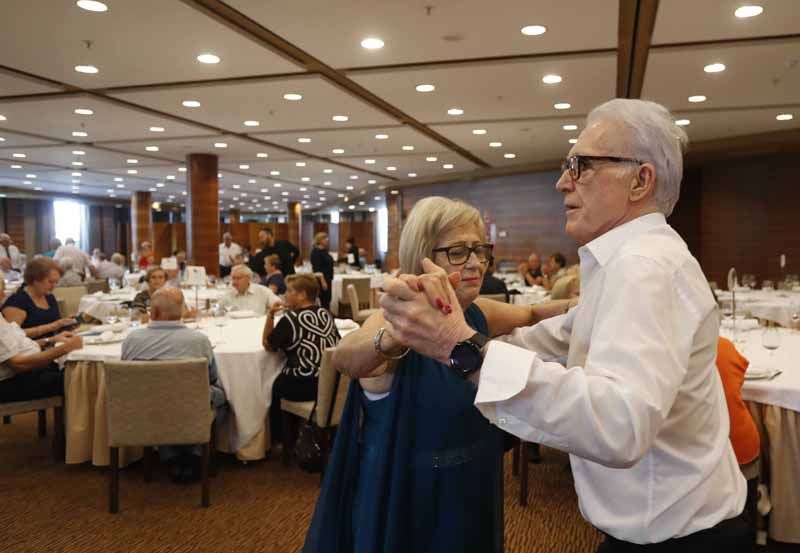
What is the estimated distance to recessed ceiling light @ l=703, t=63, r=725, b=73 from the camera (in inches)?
258

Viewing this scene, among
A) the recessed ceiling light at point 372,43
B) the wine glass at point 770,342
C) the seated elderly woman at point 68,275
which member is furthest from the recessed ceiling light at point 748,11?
the seated elderly woman at point 68,275

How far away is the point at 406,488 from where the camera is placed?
1612 millimetres

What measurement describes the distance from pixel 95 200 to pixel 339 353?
26.0 meters

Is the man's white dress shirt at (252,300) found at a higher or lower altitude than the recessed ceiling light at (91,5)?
lower

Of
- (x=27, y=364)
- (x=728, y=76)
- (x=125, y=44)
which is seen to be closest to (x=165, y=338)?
(x=27, y=364)

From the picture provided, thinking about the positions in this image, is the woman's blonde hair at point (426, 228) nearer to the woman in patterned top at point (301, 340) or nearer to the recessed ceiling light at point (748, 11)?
the woman in patterned top at point (301, 340)

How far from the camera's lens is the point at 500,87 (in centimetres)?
749

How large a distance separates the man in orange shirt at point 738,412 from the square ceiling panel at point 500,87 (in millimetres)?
4248

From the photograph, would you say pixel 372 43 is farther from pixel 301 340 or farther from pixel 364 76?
pixel 301 340

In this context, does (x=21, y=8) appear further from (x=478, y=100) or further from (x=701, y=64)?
(x=701, y=64)

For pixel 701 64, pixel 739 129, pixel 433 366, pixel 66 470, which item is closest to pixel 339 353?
pixel 433 366

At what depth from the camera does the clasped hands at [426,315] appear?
1021 mm

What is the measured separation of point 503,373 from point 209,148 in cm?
1183

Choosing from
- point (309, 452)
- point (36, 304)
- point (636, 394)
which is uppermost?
point (636, 394)
